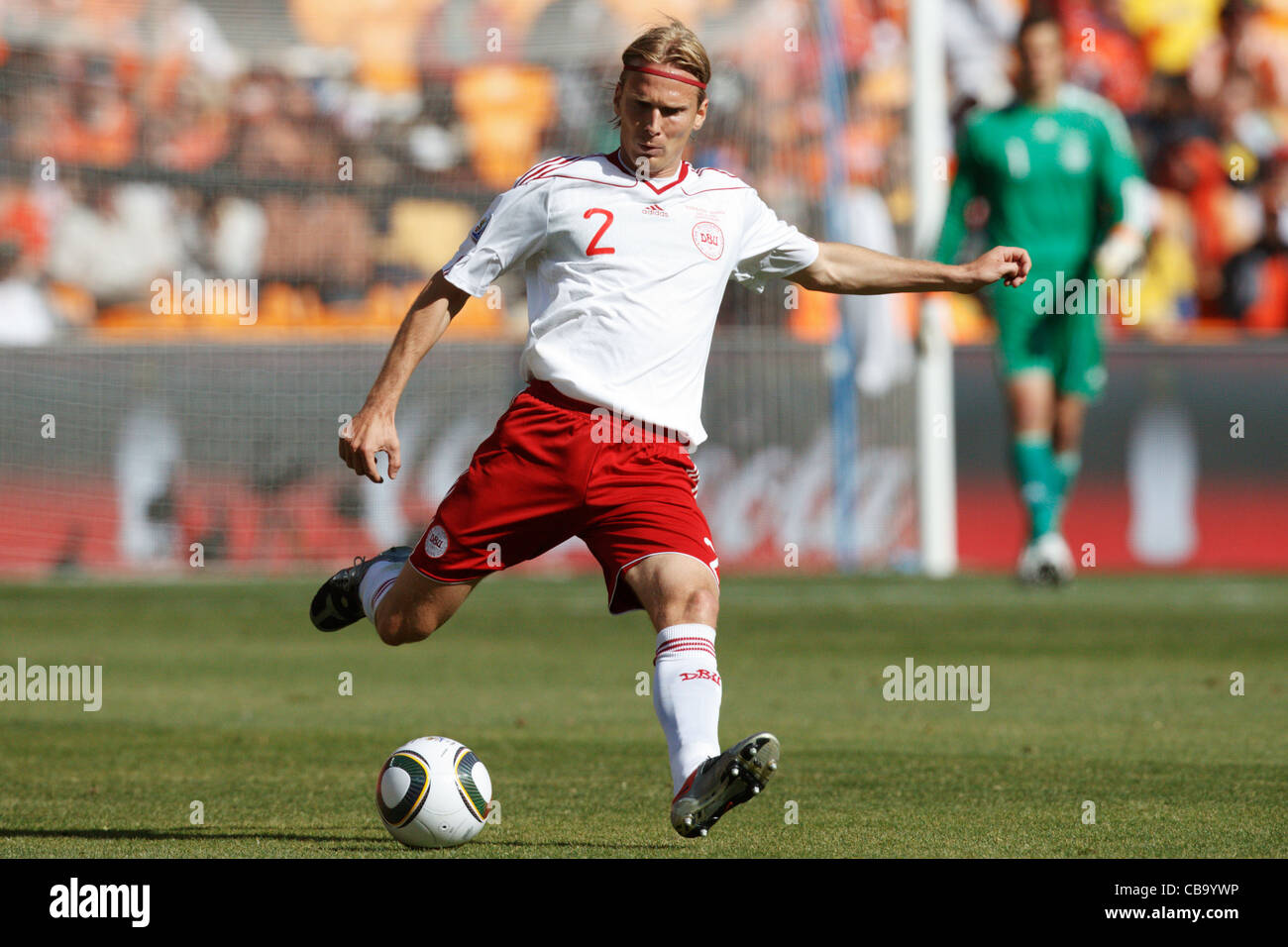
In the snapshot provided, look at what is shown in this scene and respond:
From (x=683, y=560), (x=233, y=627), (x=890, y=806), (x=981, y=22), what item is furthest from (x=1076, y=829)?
(x=981, y=22)

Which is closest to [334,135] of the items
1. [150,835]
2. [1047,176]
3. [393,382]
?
[1047,176]

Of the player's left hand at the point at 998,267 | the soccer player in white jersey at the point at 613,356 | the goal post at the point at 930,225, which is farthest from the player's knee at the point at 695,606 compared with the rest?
the goal post at the point at 930,225

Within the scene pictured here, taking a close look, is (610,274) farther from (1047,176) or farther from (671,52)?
(1047,176)

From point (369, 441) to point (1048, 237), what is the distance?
1074 centimetres

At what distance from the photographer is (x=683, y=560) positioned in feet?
16.8

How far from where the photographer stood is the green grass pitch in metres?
5.61

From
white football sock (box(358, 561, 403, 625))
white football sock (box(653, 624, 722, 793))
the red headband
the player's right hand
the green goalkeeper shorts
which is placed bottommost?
white football sock (box(653, 624, 722, 793))

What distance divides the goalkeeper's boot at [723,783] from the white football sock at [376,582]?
62.4 inches

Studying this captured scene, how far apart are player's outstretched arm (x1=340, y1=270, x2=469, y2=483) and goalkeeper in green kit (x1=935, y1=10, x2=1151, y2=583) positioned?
9363 mm

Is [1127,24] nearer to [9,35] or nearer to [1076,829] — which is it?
[9,35]

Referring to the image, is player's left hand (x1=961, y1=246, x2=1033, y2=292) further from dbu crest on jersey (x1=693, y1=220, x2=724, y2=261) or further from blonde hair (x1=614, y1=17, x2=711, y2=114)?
blonde hair (x1=614, y1=17, x2=711, y2=114)

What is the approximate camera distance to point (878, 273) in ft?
18.7

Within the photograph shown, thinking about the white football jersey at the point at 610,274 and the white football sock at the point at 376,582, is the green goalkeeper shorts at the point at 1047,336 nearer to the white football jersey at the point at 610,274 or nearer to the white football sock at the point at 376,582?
the white football sock at the point at 376,582

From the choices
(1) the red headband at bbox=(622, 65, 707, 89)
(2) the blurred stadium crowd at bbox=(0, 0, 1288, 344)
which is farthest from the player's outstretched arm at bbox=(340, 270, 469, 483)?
(2) the blurred stadium crowd at bbox=(0, 0, 1288, 344)
